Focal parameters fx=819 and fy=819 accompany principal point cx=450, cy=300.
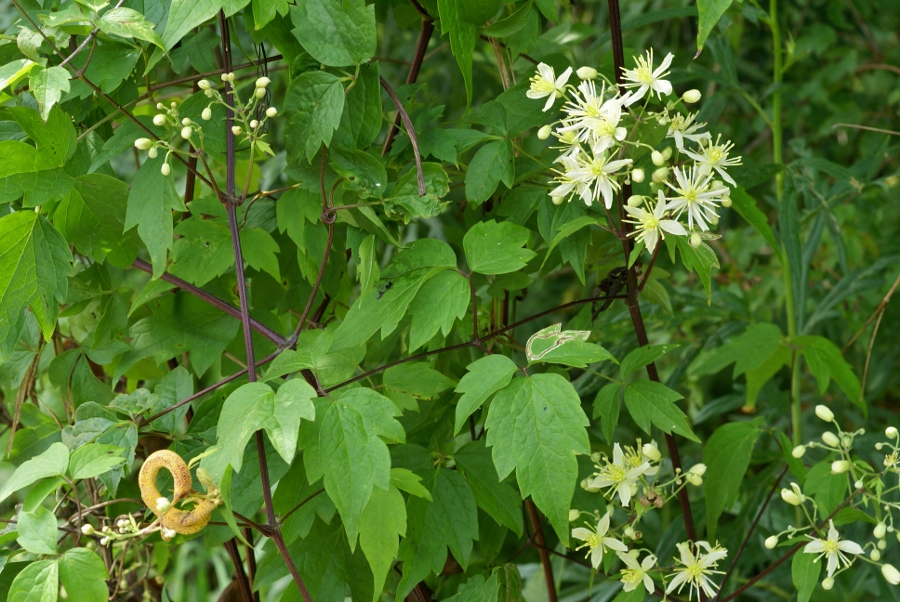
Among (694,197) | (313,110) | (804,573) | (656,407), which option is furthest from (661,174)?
(804,573)

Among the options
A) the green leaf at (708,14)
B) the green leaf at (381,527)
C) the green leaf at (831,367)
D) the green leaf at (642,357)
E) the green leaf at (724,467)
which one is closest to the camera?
the green leaf at (708,14)

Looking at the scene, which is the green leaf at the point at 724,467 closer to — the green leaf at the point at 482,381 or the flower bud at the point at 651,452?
the flower bud at the point at 651,452

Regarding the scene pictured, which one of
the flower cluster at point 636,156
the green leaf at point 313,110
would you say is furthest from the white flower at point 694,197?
the green leaf at point 313,110

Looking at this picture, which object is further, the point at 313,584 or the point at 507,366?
the point at 313,584

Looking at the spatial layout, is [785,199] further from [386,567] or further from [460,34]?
[386,567]

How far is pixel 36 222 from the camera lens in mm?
827

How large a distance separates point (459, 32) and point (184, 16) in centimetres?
27

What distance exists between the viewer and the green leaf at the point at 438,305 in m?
0.81

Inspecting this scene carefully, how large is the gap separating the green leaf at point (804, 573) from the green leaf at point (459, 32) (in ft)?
Result: 1.97

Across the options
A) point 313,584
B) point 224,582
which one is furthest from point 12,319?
point 224,582

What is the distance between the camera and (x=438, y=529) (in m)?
0.89

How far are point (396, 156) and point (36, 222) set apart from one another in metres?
0.39

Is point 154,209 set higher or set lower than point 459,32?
lower

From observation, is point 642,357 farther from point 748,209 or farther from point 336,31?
point 336,31
